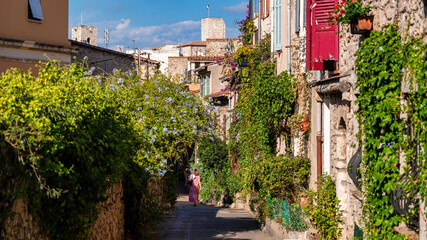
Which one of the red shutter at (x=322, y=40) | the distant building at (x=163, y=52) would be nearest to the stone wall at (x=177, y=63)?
the distant building at (x=163, y=52)

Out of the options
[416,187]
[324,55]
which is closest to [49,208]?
[416,187]

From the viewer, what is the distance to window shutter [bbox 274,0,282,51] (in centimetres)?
1795

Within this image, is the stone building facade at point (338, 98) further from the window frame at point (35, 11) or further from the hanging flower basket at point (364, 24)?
the window frame at point (35, 11)

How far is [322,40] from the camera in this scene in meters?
11.7

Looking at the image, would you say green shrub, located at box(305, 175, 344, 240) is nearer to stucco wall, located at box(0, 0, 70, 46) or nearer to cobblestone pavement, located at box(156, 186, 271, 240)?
cobblestone pavement, located at box(156, 186, 271, 240)

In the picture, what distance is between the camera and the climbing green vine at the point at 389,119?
678cm

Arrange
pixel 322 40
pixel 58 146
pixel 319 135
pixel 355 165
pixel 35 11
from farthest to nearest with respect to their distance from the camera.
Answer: pixel 35 11 < pixel 319 135 < pixel 322 40 < pixel 355 165 < pixel 58 146

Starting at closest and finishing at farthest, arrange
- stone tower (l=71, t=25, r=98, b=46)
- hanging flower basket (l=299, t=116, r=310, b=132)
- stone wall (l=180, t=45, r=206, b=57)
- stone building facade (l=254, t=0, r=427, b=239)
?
stone building facade (l=254, t=0, r=427, b=239), hanging flower basket (l=299, t=116, r=310, b=132), stone tower (l=71, t=25, r=98, b=46), stone wall (l=180, t=45, r=206, b=57)

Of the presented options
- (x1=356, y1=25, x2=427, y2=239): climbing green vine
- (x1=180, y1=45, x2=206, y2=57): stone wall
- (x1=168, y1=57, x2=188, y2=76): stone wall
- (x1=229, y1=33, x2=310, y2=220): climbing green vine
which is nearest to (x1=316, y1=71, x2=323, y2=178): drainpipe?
(x1=229, y1=33, x2=310, y2=220): climbing green vine

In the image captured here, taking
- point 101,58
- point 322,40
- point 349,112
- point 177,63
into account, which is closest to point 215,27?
point 177,63

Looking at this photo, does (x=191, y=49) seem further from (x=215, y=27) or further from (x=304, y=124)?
(x=304, y=124)

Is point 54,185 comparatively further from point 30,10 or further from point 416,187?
point 30,10

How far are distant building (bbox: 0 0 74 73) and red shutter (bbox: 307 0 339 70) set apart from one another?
10.0 metres

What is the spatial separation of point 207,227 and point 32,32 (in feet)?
33.1
